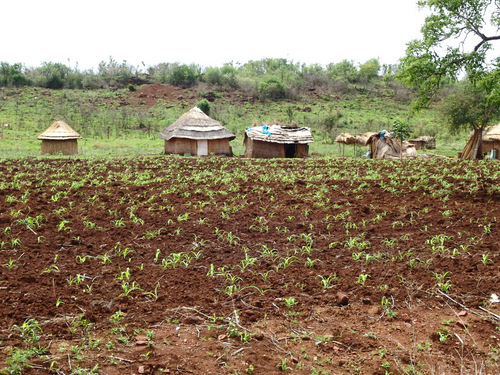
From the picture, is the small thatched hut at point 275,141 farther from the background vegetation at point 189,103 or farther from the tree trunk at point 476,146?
the tree trunk at point 476,146

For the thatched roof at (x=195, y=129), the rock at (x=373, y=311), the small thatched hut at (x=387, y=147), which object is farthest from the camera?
the thatched roof at (x=195, y=129)

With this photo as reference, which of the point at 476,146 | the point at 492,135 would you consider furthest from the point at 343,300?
the point at 492,135

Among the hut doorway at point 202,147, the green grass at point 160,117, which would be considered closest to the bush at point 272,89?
the green grass at point 160,117

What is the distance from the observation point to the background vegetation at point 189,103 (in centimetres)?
3116

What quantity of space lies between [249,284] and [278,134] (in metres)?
17.7

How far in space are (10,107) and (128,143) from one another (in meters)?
14.6

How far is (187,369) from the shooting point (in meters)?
2.90

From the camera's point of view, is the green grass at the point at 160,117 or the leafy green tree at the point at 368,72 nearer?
the green grass at the point at 160,117

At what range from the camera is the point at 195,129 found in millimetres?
22672

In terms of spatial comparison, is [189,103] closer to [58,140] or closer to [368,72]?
[58,140]

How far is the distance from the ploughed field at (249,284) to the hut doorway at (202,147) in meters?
15.0

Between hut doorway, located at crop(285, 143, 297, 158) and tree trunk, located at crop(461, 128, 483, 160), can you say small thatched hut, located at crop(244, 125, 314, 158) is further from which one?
tree trunk, located at crop(461, 128, 483, 160)

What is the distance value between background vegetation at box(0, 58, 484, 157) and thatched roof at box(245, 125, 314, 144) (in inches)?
164

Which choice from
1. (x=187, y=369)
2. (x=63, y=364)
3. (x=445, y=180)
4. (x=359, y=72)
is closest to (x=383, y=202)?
(x=445, y=180)
